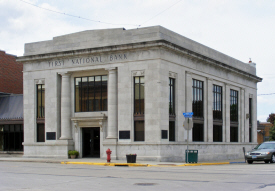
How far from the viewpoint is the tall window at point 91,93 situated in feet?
114

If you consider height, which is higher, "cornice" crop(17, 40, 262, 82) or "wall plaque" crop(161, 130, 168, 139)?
"cornice" crop(17, 40, 262, 82)

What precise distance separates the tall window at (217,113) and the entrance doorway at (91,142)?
460 inches

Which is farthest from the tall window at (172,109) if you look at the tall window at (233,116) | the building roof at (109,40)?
the tall window at (233,116)

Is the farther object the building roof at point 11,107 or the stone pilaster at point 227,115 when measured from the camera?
the stone pilaster at point 227,115

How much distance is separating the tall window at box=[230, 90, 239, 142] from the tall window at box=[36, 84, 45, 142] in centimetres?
1931

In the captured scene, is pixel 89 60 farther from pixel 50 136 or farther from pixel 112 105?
pixel 50 136

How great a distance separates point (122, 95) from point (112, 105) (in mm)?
1201

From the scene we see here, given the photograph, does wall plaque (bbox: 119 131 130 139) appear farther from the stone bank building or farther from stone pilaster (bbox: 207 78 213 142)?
stone pilaster (bbox: 207 78 213 142)

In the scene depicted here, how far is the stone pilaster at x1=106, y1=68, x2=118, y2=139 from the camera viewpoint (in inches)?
1313

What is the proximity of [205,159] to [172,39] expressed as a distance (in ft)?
36.5

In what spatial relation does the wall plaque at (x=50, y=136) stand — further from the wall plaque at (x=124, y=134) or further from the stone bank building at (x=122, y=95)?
the wall plaque at (x=124, y=134)

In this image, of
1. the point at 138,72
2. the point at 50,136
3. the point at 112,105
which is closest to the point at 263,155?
the point at 138,72

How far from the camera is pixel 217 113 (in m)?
41.0

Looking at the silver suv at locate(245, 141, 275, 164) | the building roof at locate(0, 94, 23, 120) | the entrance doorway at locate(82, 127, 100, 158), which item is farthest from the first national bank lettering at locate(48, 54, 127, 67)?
the silver suv at locate(245, 141, 275, 164)
